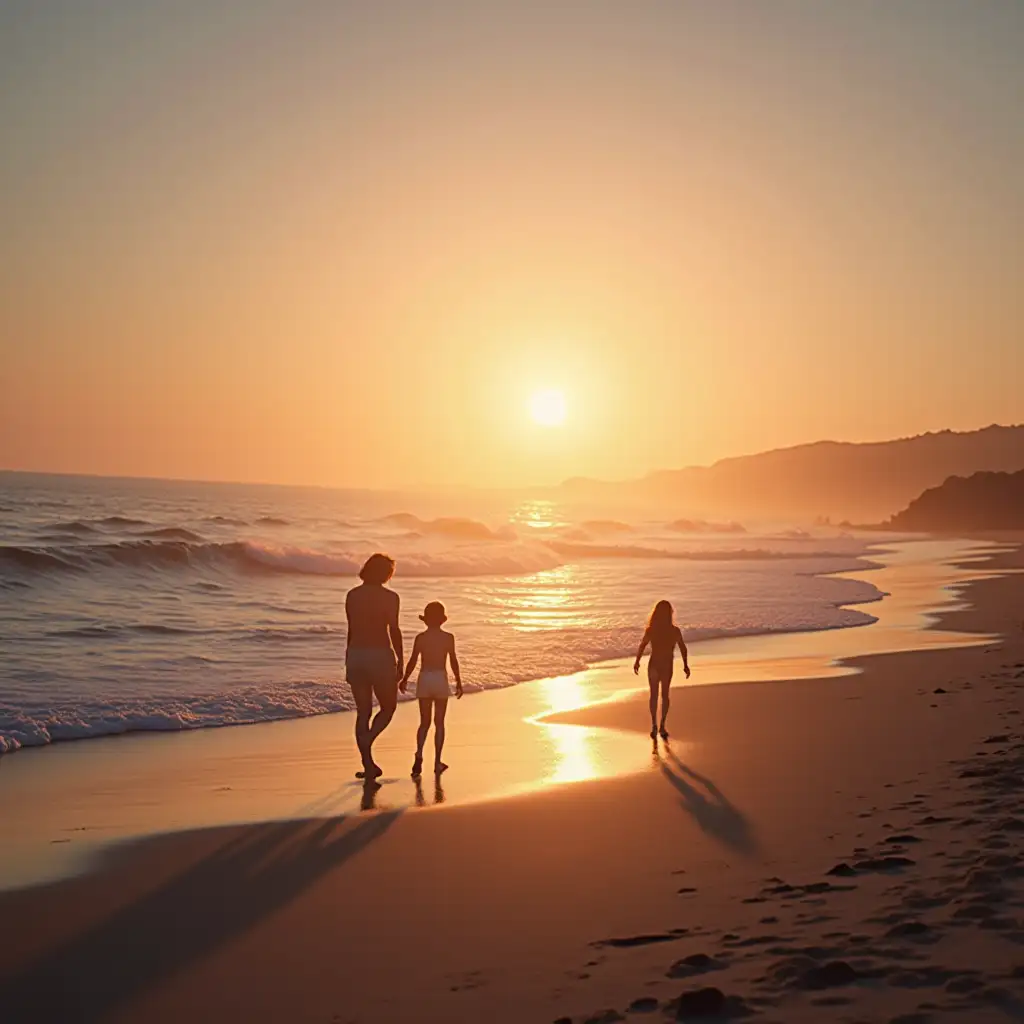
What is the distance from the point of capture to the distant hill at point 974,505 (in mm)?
101562

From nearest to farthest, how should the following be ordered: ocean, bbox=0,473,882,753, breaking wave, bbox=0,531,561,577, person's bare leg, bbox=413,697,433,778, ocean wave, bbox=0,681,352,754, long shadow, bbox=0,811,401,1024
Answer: long shadow, bbox=0,811,401,1024, person's bare leg, bbox=413,697,433,778, ocean wave, bbox=0,681,352,754, ocean, bbox=0,473,882,753, breaking wave, bbox=0,531,561,577

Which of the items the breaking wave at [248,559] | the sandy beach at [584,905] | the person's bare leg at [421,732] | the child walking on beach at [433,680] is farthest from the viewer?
the breaking wave at [248,559]

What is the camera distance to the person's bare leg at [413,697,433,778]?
9336 millimetres

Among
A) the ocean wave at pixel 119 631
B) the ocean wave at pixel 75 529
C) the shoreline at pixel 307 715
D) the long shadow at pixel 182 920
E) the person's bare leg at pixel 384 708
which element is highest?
the ocean wave at pixel 75 529

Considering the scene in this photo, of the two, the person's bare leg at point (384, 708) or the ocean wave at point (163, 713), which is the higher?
the person's bare leg at point (384, 708)

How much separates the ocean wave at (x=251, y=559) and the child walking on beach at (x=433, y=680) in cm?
2268

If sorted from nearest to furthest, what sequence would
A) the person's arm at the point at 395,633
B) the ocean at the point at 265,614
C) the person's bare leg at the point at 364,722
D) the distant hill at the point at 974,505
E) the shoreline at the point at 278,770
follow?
the shoreline at the point at 278,770 → the person's bare leg at the point at 364,722 → the person's arm at the point at 395,633 → the ocean at the point at 265,614 → the distant hill at the point at 974,505

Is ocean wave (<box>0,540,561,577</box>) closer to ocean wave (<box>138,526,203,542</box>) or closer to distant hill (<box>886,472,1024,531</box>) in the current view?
ocean wave (<box>138,526,203,542</box>)

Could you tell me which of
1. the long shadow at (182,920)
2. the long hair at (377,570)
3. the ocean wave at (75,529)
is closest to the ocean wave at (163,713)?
the long hair at (377,570)

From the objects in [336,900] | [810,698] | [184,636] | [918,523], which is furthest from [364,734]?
[918,523]

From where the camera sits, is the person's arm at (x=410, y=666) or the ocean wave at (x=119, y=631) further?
the ocean wave at (x=119, y=631)

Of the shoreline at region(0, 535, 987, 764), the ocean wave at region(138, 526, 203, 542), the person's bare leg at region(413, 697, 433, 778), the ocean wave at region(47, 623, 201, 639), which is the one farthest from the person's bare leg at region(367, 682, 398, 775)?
the ocean wave at region(138, 526, 203, 542)

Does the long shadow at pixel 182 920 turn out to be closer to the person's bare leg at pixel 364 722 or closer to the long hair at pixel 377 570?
the person's bare leg at pixel 364 722

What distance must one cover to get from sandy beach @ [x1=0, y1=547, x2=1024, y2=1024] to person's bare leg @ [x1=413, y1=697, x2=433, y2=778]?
566 millimetres
